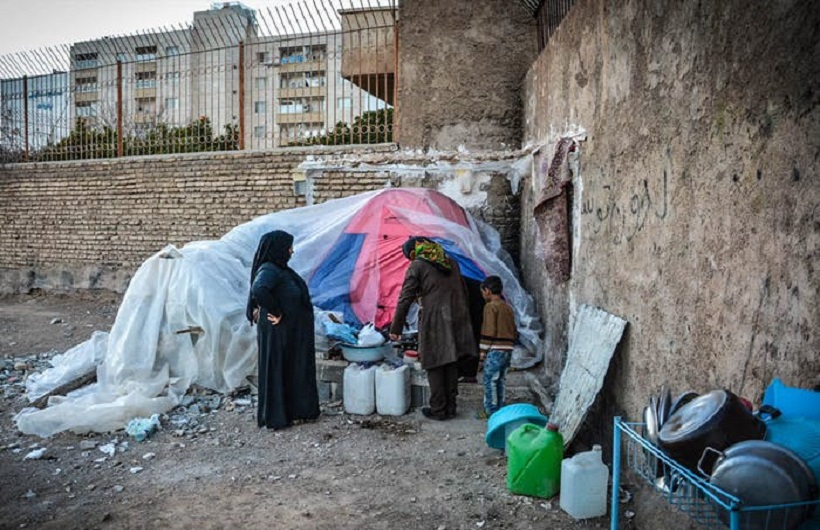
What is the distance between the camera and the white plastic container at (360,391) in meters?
5.08

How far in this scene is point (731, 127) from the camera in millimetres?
2418

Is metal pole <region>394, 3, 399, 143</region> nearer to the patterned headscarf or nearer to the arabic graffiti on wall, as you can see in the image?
the patterned headscarf

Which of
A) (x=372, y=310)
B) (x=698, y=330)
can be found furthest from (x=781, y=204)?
(x=372, y=310)

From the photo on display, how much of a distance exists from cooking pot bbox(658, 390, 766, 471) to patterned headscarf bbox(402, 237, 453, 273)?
3174mm

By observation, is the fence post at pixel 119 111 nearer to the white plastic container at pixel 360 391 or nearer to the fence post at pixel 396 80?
the fence post at pixel 396 80

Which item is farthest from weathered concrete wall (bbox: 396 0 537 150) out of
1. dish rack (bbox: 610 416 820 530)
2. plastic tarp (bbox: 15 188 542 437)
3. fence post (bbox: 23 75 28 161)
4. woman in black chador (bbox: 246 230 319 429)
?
fence post (bbox: 23 75 28 161)

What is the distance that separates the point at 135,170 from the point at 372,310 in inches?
264

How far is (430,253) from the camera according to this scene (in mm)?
4957

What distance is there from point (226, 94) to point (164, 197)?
2.11m

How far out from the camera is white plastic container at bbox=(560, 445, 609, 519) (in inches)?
128

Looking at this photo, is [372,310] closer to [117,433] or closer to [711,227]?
[117,433]

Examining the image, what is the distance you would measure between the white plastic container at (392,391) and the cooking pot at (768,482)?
3.56 metres

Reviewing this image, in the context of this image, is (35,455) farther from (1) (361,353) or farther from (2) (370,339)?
(2) (370,339)

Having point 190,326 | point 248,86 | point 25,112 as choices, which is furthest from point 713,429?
point 25,112
